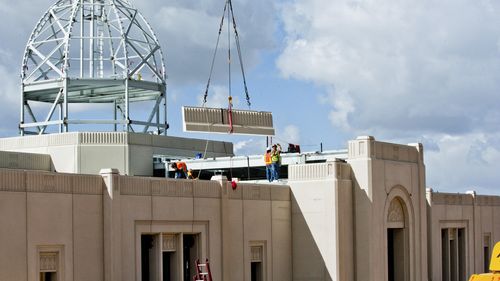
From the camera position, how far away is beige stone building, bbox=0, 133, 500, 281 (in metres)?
38.5

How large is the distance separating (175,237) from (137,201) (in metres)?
3.24

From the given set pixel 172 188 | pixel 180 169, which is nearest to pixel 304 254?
pixel 180 169

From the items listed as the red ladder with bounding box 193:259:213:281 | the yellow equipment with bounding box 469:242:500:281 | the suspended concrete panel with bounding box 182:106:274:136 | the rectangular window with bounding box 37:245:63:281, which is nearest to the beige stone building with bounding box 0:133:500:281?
the rectangular window with bounding box 37:245:63:281

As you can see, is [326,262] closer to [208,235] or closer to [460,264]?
[208,235]

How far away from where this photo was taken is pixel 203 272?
146 feet

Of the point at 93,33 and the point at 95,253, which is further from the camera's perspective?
the point at 93,33

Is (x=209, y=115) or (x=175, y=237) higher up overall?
(x=209, y=115)

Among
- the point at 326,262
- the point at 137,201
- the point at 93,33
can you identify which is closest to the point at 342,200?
the point at 326,262

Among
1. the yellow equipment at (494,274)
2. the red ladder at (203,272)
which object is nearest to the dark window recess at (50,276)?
the red ladder at (203,272)

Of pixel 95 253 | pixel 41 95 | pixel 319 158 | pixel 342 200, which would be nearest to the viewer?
pixel 95 253

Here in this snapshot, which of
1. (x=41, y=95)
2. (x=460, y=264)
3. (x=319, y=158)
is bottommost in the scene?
(x=460, y=264)

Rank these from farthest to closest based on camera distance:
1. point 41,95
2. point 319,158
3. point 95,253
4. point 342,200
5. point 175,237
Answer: point 41,95 → point 319,158 → point 342,200 → point 175,237 → point 95,253

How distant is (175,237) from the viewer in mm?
44594

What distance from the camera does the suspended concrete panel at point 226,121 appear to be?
54812mm
